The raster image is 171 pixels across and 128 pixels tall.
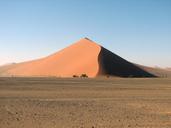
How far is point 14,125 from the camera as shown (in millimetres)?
11625

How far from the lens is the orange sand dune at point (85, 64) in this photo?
297 ft

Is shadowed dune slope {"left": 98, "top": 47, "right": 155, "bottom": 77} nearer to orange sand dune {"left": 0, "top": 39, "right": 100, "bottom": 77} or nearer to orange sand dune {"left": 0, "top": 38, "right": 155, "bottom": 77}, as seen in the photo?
orange sand dune {"left": 0, "top": 38, "right": 155, "bottom": 77}

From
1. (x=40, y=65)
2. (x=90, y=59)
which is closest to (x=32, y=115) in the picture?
(x=90, y=59)

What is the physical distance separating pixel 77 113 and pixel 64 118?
59.5 inches

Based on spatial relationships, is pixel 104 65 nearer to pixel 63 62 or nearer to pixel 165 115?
pixel 63 62

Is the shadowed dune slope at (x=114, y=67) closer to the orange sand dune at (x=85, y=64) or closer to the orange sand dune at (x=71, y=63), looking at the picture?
the orange sand dune at (x=85, y=64)

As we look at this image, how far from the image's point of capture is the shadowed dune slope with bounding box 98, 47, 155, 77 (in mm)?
88037

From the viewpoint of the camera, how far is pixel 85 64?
96.5m

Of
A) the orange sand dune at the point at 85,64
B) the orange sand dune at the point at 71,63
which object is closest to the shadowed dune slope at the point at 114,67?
the orange sand dune at the point at 85,64

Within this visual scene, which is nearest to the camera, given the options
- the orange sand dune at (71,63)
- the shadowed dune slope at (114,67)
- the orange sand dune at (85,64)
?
the shadowed dune slope at (114,67)

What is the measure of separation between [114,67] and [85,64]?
785 cm

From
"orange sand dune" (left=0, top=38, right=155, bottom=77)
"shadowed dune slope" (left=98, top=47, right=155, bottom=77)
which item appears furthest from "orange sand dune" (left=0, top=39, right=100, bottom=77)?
"shadowed dune slope" (left=98, top=47, right=155, bottom=77)

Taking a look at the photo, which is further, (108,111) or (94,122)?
(108,111)

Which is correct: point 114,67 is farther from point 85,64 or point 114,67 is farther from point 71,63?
point 71,63
